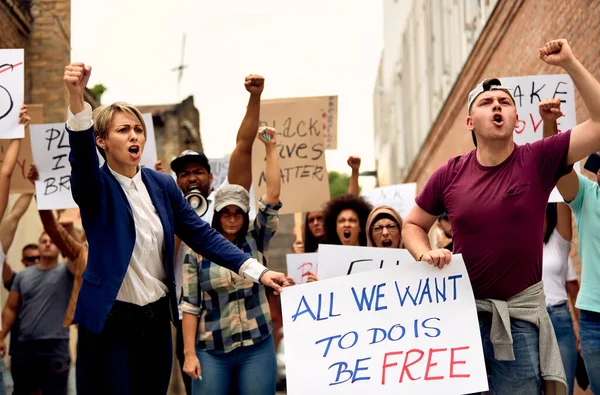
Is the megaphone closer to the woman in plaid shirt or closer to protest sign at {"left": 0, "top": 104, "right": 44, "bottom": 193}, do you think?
the woman in plaid shirt

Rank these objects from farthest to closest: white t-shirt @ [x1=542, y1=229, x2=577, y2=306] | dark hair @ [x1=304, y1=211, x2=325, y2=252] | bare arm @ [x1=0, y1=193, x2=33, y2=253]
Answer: dark hair @ [x1=304, y1=211, x2=325, y2=252] < bare arm @ [x1=0, y1=193, x2=33, y2=253] < white t-shirt @ [x1=542, y1=229, x2=577, y2=306]

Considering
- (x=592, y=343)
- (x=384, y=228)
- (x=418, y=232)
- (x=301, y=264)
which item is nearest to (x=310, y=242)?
(x=301, y=264)

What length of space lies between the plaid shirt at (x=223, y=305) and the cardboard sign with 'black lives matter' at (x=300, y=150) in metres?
2.48

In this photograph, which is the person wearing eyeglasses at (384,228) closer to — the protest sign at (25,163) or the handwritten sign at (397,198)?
the handwritten sign at (397,198)

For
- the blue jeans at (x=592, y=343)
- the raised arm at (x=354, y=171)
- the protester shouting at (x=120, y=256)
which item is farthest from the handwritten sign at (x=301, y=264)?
the protester shouting at (x=120, y=256)

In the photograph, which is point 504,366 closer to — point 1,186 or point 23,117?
point 1,186

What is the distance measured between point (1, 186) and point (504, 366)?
9.89 feet

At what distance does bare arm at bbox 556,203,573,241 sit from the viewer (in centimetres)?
564

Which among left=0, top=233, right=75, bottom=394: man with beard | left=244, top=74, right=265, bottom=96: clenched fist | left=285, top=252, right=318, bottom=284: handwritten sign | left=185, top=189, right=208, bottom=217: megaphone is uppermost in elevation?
left=244, top=74, right=265, bottom=96: clenched fist

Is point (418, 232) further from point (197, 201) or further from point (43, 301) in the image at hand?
point (43, 301)

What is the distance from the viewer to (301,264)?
22.9ft

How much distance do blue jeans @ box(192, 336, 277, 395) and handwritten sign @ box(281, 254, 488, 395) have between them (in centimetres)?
82

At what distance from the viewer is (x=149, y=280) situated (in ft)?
11.7

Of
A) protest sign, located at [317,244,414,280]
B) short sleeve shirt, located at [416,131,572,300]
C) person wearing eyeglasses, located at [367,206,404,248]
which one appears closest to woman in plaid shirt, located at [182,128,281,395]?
protest sign, located at [317,244,414,280]
